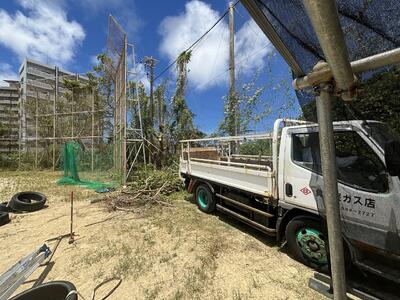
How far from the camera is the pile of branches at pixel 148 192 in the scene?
640cm

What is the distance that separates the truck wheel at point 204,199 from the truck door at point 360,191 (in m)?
2.53

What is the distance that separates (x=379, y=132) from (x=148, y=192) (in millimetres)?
6046

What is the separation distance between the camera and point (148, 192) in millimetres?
7191

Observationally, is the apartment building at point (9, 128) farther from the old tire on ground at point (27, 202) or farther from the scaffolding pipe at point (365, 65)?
the scaffolding pipe at point (365, 65)

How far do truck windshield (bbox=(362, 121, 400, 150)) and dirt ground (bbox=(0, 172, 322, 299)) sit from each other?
1.90 m

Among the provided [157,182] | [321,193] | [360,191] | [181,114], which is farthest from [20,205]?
[181,114]

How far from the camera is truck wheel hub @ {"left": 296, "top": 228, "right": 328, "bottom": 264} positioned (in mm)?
2980

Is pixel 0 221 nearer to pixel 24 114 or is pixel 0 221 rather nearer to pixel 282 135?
pixel 282 135

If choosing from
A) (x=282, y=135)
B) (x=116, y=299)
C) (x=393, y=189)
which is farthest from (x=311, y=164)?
(x=116, y=299)

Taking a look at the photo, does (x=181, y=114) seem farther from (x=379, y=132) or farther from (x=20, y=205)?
(x=379, y=132)

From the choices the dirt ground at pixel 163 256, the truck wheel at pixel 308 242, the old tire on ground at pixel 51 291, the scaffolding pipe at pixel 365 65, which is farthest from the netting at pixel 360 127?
the old tire on ground at pixel 51 291

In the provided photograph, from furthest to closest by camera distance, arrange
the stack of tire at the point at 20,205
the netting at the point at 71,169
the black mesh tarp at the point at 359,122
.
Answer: the netting at the point at 71,169
the stack of tire at the point at 20,205
the black mesh tarp at the point at 359,122

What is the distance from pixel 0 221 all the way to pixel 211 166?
4864mm

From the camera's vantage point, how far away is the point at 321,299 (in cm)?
257
